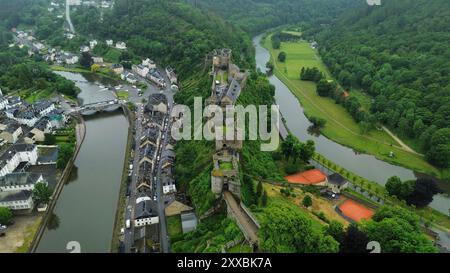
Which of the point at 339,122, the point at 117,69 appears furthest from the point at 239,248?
the point at 117,69

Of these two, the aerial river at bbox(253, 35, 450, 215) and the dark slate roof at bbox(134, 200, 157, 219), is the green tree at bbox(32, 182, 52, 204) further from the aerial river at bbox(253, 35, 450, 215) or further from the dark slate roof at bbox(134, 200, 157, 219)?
the aerial river at bbox(253, 35, 450, 215)

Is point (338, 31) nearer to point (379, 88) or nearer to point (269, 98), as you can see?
point (379, 88)

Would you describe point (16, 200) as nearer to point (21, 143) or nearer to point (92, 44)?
point (21, 143)

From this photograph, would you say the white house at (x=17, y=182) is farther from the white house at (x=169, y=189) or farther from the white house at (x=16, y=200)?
the white house at (x=169, y=189)

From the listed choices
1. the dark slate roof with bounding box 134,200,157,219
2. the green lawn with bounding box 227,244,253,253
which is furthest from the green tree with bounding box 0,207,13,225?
the green lawn with bounding box 227,244,253,253

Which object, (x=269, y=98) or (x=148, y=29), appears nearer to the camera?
(x=269, y=98)

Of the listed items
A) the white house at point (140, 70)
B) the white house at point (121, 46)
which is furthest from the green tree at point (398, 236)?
the white house at point (121, 46)
